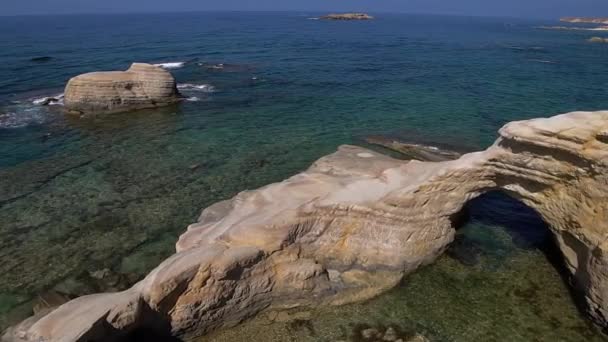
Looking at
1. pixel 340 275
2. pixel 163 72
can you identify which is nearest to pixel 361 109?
pixel 163 72

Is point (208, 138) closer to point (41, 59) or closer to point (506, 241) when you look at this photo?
point (506, 241)

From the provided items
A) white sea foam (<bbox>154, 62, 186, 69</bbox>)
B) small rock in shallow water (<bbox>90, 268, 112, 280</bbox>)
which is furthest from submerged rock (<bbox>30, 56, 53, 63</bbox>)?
small rock in shallow water (<bbox>90, 268, 112, 280</bbox>)

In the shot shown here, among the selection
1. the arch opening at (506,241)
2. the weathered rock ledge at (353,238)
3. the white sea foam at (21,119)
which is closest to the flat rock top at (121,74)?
the white sea foam at (21,119)

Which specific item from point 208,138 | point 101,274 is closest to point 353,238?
point 101,274

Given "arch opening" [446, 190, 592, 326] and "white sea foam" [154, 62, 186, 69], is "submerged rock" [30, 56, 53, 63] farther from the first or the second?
"arch opening" [446, 190, 592, 326]

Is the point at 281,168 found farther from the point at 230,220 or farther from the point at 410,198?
the point at 410,198
